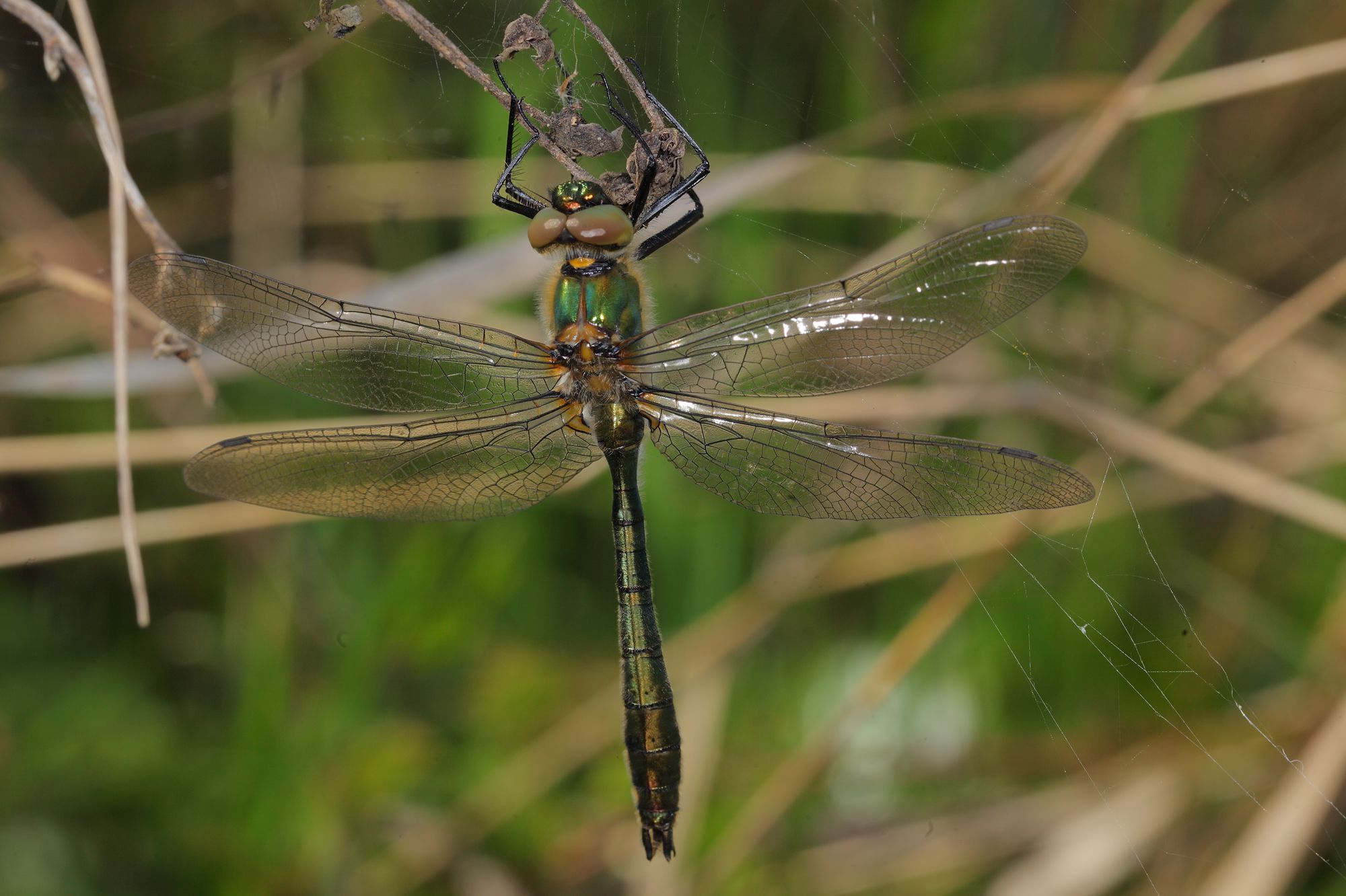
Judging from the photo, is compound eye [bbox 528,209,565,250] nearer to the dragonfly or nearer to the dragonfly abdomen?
the dragonfly

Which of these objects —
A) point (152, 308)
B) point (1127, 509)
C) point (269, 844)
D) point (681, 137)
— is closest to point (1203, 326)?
point (1127, 509)

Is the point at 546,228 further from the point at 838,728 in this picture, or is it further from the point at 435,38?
the point at 838,728

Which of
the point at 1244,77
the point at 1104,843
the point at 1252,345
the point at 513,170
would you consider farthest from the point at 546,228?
the point at 1104,843

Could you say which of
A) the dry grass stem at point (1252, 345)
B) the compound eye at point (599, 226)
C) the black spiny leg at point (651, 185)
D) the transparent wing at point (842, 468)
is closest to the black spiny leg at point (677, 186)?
the black spiny leg at point (651, 185)

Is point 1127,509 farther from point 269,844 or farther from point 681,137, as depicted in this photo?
point 269,844

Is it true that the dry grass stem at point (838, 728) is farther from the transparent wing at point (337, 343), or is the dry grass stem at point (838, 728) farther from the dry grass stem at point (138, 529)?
the dry grass stem at point (138, 529)

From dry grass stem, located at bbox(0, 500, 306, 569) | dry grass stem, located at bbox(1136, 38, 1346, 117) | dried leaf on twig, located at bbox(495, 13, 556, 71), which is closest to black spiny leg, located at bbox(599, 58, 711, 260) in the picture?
dried leaf on twig, located at bbox(495, 13, 556, 71)

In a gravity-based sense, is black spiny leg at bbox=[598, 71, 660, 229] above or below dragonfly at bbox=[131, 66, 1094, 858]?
above
